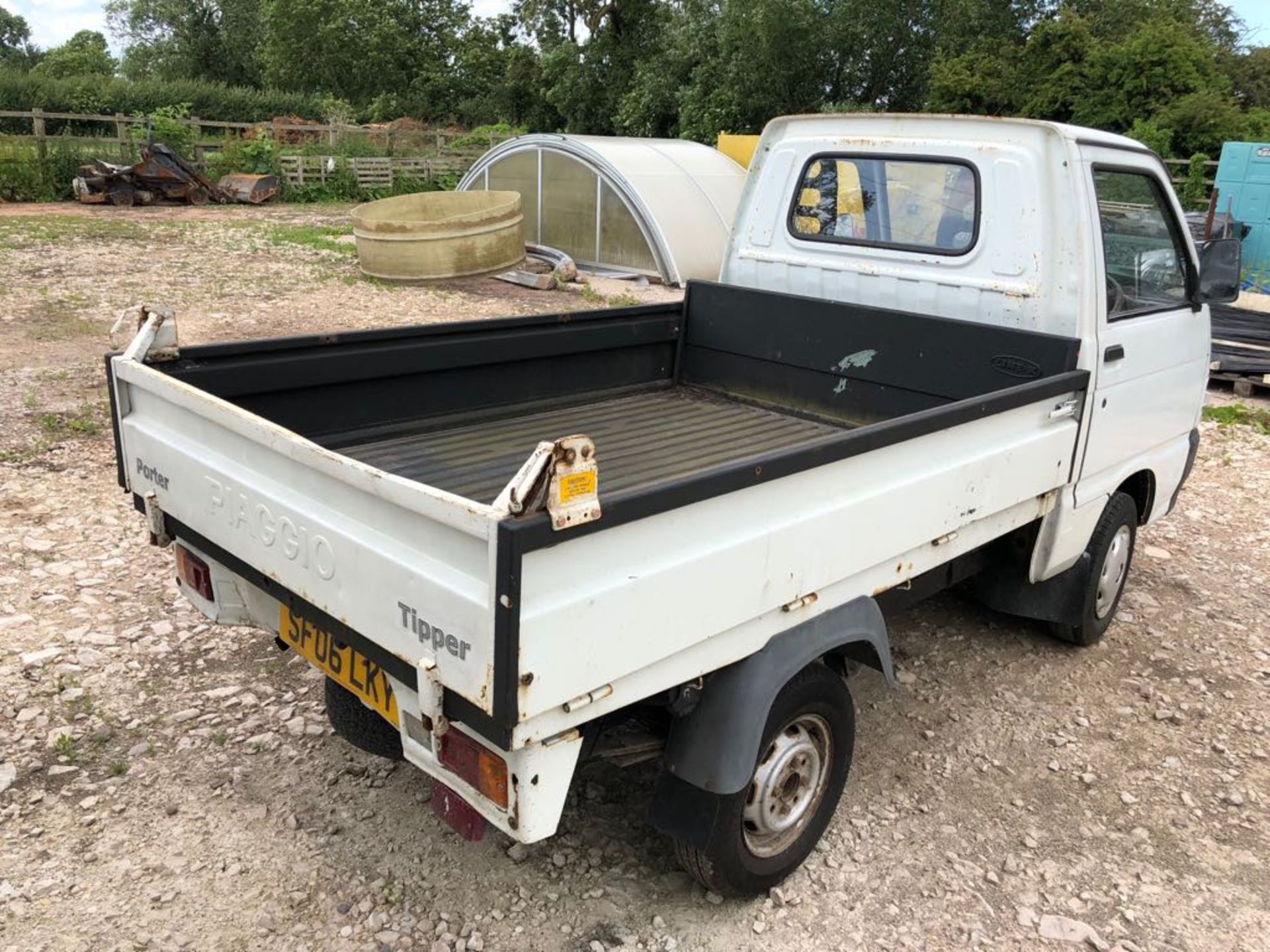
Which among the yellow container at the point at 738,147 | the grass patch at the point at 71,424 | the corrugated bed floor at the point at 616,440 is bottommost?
the grass patch at the point at 71,424

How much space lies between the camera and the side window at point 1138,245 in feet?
12.6

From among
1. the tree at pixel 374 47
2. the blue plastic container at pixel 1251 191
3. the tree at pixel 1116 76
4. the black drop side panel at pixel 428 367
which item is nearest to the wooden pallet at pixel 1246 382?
the blue plastic container at pixel 1251 191

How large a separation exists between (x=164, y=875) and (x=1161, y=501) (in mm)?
4273

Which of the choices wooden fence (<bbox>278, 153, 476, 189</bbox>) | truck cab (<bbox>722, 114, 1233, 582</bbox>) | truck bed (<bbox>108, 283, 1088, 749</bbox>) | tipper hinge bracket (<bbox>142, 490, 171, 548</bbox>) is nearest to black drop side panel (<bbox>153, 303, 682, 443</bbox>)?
truck bed (<bbox>108, 283, 1088, 749</bbox>)

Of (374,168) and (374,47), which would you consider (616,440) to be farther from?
(374,47)

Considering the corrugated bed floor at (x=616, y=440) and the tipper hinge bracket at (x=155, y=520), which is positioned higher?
the corrugated bed floor at (x=616, y=440)

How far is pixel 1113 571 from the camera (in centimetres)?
441

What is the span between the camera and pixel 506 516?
6.39 ft

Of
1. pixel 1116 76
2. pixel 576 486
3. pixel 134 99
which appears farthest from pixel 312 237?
pixel 134 99

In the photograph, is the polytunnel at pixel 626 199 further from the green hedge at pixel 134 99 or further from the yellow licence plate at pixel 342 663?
the green hedge at pixel 134 99

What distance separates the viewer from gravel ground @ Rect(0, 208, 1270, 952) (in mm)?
2795

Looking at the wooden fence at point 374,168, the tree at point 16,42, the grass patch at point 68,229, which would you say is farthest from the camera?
the tree at point 16,42

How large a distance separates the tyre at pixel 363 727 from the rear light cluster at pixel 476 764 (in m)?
0.61

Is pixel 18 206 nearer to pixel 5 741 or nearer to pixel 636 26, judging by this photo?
pixel 5 741
